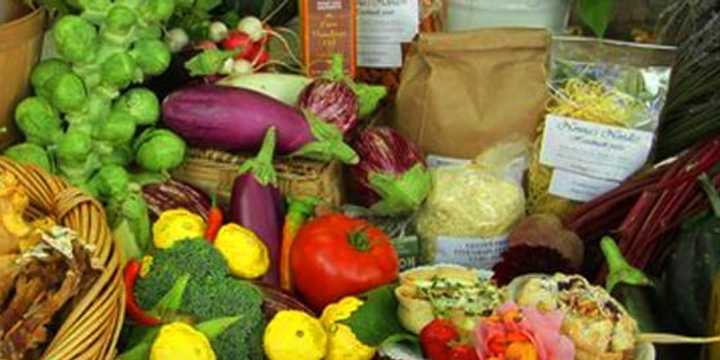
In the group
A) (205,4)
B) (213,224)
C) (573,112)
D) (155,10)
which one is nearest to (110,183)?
(213,224)

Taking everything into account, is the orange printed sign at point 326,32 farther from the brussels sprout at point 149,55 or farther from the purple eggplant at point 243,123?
the brussels sprout at point 149,55

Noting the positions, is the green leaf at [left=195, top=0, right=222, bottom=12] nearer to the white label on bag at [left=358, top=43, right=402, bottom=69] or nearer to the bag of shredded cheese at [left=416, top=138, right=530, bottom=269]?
the white label on bag at [left=358, top=43, right=402, bottom=69]

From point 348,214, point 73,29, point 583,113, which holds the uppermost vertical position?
point 73,29

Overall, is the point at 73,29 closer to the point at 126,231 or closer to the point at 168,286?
the point at 126,231

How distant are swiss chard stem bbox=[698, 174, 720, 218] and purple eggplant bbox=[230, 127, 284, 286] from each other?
66 centimetres

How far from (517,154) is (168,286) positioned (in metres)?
0.66

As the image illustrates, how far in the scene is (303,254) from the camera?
1659mm

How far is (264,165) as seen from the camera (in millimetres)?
1729

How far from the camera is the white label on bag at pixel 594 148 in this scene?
183cm

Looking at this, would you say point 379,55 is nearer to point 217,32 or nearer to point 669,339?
point 217,32

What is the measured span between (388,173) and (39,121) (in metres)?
0.56

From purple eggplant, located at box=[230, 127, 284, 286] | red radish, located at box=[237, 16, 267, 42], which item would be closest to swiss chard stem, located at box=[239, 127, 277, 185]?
purple eggplant, located at box=[230, 127, 284, 286]

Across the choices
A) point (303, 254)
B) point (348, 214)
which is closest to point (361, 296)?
point (303, 254)

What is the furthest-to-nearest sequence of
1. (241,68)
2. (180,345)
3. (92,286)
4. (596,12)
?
(596,12), (241,68), (180,345), (92,286)
